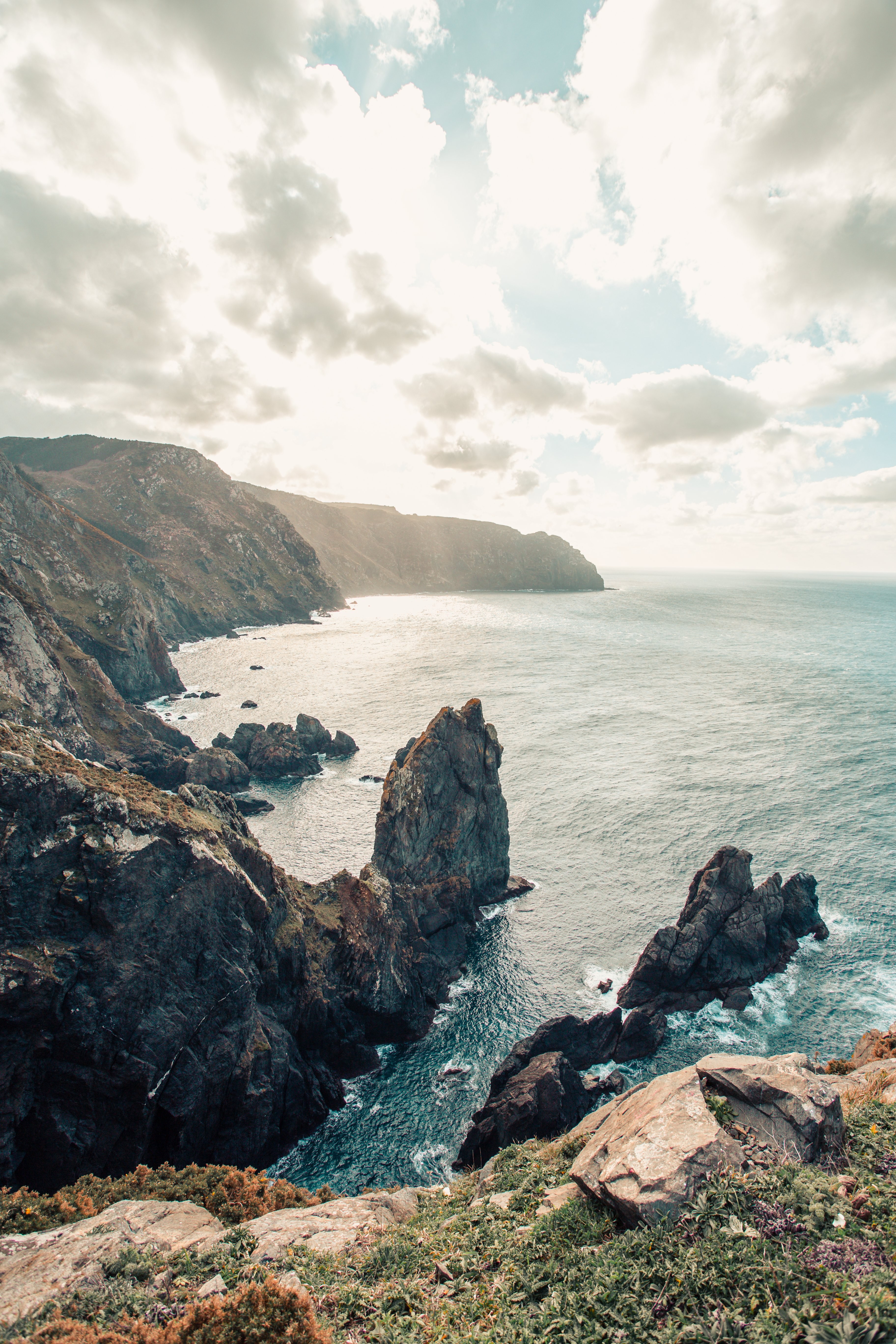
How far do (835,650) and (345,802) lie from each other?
163143mm

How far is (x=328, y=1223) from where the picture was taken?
16797 millimetres

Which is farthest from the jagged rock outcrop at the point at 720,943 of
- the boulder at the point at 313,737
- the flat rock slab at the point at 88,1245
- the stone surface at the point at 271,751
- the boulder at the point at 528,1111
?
the boulder at the point at 313,737

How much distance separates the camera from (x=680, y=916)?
45.9 meters

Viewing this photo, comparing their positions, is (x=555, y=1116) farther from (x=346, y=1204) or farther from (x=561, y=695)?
(x=561, y=695)

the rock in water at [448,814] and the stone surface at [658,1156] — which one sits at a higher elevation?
the stone surface at [658,1156]

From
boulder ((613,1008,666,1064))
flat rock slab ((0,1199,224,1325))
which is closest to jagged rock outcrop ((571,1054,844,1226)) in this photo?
flat rock slab ((0,1199,224,1325))

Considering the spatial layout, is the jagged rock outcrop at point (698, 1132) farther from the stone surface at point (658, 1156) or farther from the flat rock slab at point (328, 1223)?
the flat rock slab at point (328, 1223)

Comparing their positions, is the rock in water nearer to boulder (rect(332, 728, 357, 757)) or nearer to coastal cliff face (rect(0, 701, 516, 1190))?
coastal cliff face (rect(0, 701, 516, 1190))

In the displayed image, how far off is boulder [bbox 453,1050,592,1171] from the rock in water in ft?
69.8

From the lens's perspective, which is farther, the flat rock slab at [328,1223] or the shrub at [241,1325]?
the flat rock slab at [328,1223]

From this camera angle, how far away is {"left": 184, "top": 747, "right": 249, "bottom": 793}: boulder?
247 ft

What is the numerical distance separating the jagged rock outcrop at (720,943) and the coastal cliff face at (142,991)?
22.3 meters

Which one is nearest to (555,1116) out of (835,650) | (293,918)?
(293,918)

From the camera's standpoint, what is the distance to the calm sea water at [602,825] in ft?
124
